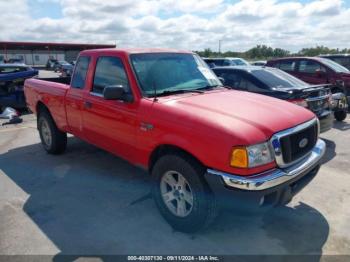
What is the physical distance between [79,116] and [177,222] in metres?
2.42

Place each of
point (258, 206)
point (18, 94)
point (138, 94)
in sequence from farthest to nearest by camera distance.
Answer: point (18, 94), point (138, 94), point (258, 206)

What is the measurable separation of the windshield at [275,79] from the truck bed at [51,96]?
12.6 feet

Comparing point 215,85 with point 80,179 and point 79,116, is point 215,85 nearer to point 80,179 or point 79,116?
point 79,116

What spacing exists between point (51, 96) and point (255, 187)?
418 cm

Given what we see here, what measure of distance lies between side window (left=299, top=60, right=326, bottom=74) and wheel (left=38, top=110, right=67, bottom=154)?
309 inches

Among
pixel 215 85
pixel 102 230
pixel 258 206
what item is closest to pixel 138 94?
pixel 215 85

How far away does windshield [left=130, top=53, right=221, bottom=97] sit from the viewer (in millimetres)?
4082

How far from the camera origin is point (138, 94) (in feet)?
12.9

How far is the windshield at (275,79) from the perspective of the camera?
677 centimetres

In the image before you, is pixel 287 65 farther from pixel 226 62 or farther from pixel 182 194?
pixel 182 194

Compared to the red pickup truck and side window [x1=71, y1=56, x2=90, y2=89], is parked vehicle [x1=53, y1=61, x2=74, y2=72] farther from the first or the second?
the red pickup truck

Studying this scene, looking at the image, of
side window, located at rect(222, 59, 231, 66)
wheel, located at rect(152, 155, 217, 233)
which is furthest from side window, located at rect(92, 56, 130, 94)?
side window, located at rect(222, 59, 231, 66)

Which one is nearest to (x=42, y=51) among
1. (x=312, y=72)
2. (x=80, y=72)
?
(x=312, y=72)

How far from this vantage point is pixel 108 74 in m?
4.55
